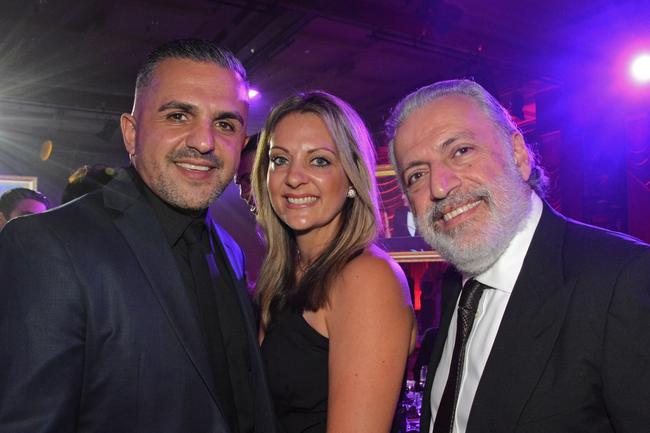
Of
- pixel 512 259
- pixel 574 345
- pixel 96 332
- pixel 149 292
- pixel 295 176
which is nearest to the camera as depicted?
pixel 574 345

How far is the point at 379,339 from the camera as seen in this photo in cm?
188

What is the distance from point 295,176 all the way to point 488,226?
870mm

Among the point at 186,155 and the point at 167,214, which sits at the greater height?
the point at 186,155

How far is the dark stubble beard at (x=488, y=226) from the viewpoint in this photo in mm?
1735

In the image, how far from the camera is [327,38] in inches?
296

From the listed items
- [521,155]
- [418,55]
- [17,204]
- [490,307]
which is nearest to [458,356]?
[490,307]

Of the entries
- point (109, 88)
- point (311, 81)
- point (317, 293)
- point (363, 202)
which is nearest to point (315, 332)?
point (317, 293)

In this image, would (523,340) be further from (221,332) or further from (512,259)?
(221,332)

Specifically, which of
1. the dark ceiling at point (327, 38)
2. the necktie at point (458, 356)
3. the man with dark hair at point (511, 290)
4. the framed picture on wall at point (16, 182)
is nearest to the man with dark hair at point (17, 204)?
the dark ceiling at point (327, 38)

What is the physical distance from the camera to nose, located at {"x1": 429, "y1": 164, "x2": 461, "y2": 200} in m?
1.82

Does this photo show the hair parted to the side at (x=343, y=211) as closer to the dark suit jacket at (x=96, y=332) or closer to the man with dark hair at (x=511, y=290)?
the man with dark hair at (x=511, y=290)

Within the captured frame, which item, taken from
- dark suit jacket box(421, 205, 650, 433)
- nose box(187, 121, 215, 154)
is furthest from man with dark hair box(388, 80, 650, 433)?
nose box(187, 121, 215, 154)

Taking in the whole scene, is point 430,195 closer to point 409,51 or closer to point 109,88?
point 409,51

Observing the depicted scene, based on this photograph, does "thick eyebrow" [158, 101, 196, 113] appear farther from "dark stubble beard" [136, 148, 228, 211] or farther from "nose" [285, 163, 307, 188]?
"nose" [285, 163, 307, 188]
